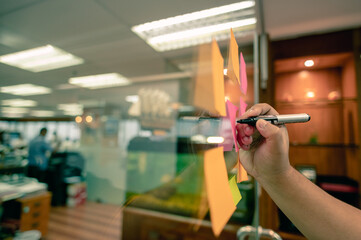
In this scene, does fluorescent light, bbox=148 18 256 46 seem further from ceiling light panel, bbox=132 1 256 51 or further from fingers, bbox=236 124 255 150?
fingers, bbox=236 124 255 150

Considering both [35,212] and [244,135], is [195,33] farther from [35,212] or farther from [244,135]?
[35,212]

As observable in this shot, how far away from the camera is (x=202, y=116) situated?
24 centimetres

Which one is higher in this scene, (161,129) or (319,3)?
(319,3)

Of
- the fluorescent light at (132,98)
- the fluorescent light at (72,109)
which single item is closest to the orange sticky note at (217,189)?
the fluorescent light at (72,109)

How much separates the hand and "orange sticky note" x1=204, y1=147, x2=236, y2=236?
0.19 feet

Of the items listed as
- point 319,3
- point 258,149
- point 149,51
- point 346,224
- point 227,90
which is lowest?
point 346,224

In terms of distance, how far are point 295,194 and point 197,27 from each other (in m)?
0.37

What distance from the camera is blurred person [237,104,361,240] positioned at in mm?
249

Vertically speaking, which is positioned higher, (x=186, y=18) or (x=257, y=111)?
(x=186, y=18)

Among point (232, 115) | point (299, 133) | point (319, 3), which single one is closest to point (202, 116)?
point (232, 115)

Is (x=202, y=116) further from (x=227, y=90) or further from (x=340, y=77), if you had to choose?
(x=340, y=77)

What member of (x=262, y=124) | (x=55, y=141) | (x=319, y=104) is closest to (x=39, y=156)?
(x=55, y=141)

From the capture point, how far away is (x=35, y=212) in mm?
257

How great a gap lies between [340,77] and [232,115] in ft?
1.07
